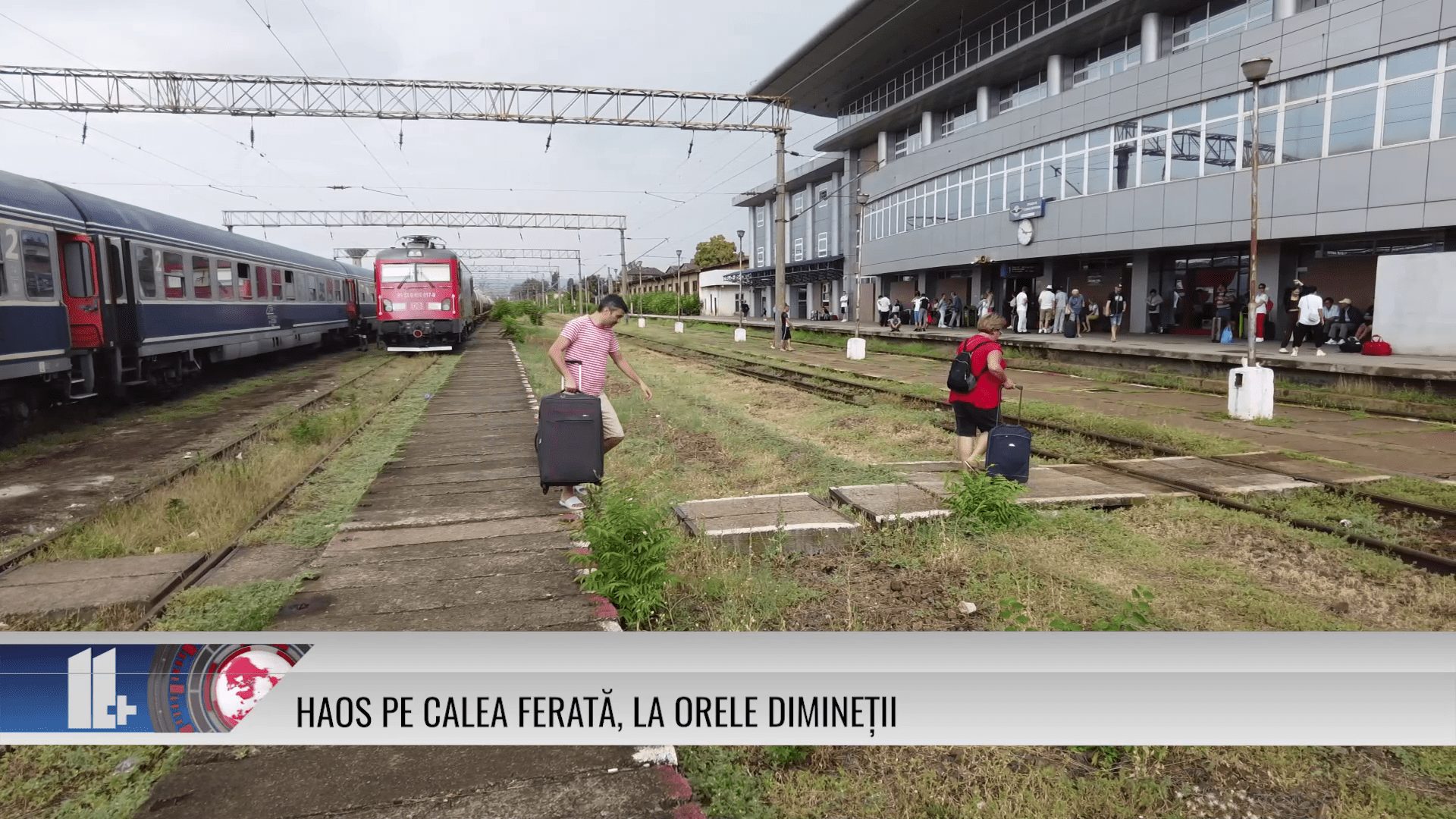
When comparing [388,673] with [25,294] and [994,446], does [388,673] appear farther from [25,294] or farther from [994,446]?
[25,294]

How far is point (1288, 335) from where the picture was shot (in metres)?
19.4

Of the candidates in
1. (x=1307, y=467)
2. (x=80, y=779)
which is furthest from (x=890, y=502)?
(x=80, y=779)

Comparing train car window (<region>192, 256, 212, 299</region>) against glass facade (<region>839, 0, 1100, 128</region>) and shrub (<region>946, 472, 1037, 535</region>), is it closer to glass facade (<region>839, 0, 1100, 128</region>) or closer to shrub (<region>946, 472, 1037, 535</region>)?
Result: shrub (<region>946, 472, 1037, 535</region>)

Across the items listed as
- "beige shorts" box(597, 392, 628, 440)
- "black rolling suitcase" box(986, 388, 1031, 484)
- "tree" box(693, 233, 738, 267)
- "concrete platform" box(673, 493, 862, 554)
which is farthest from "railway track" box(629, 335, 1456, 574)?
"tree" box(693, 233, 738, 267)

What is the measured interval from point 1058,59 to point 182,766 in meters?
34.1

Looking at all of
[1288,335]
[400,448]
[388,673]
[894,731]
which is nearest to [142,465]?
[400,448]

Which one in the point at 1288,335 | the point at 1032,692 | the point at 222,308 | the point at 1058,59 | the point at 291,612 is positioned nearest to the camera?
the point at 1032,692

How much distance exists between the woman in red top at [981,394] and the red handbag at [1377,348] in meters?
14.4

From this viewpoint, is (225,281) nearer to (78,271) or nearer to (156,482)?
(78,271)

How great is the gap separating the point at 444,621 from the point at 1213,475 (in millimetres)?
7154

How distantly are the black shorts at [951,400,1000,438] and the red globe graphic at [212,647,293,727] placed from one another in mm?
6269

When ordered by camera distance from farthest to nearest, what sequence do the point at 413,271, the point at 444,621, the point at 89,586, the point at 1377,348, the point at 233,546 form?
1. the point at 413,271
2. the point at 1377,348
3. the point at 233,546
4. the point at 89,586
5. the point at 444,621

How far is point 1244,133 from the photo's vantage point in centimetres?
2273

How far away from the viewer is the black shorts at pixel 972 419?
7539mm
